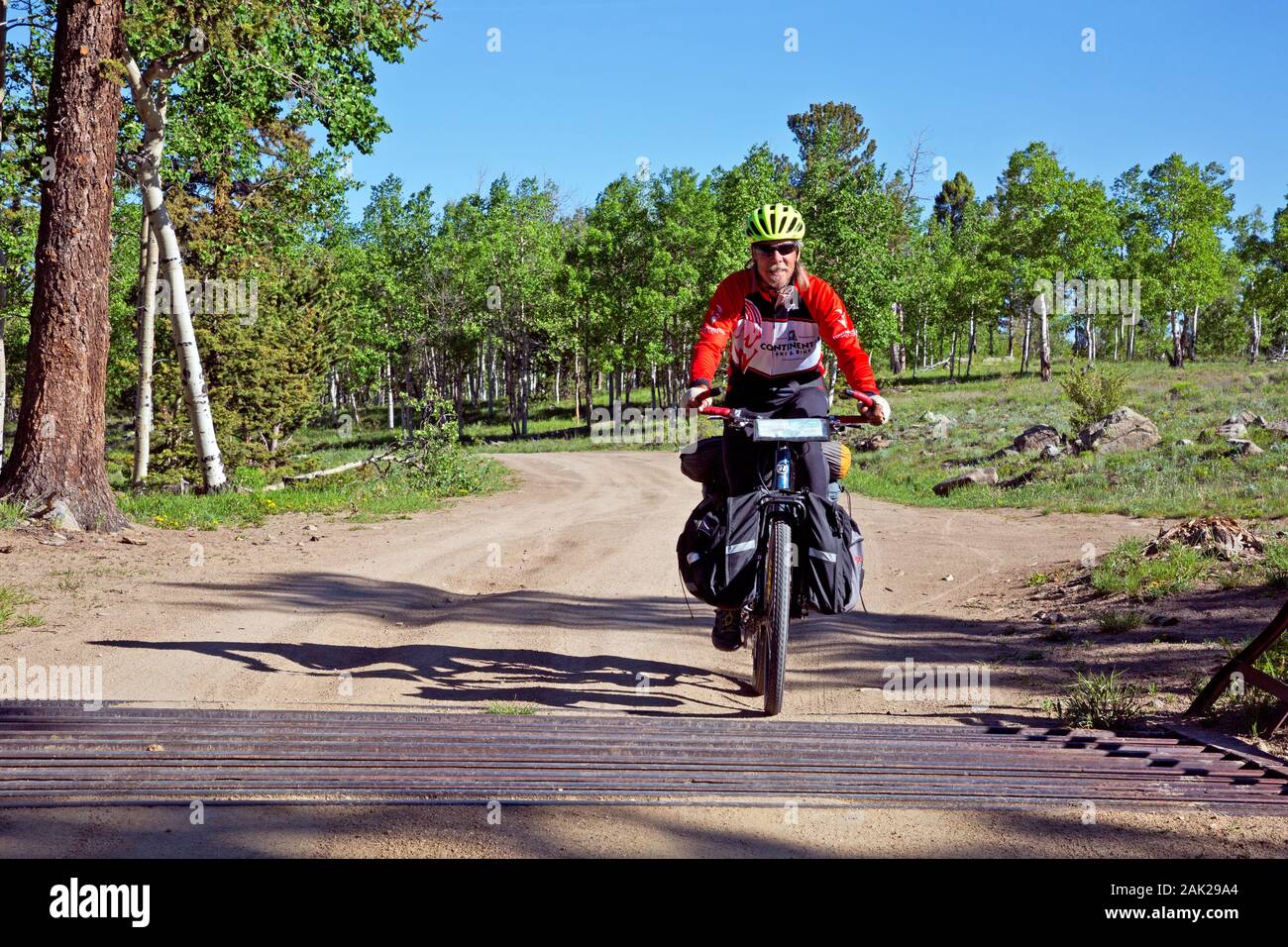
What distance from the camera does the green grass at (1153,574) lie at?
7988 millimetres

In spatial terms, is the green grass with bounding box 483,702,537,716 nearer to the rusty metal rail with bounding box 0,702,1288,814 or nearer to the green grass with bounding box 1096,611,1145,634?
the rusty metal rail with bounding box 0,702,1288,814

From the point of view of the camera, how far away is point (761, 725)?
16.2 feet

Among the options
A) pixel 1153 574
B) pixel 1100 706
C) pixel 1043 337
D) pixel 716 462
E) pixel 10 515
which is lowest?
pixel 1100 706

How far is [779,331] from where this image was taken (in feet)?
18.6

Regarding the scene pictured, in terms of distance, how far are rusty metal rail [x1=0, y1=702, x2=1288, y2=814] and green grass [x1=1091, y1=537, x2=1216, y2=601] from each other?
11.5 ft

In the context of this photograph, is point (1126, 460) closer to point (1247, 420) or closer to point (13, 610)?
point (1247, 420)

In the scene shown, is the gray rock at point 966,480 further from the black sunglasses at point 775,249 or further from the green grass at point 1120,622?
the black sunglasses at point 775,249

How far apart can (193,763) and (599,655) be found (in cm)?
329

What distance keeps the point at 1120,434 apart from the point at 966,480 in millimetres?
4062

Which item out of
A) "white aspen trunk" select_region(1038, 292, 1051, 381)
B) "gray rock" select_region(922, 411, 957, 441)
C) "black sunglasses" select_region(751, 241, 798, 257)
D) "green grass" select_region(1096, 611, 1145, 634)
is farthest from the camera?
"white aspen trunk" select_region(1038, 292, 1051, 381)

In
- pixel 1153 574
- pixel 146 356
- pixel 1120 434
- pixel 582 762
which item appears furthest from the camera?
pixel 1120 434

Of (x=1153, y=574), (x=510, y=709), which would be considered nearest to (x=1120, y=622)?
(x=1153, y=574)

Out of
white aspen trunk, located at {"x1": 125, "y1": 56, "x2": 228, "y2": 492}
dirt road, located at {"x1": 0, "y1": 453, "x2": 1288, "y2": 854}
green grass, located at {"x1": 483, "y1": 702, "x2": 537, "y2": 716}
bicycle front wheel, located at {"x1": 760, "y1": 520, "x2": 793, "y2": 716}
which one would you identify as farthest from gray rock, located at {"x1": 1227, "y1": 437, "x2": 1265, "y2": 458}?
white aspen trunk, located at {"x1": 125, "y1": 56, "x2": 228, "y2": 492}

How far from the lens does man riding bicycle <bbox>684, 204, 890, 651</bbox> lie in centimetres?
552
